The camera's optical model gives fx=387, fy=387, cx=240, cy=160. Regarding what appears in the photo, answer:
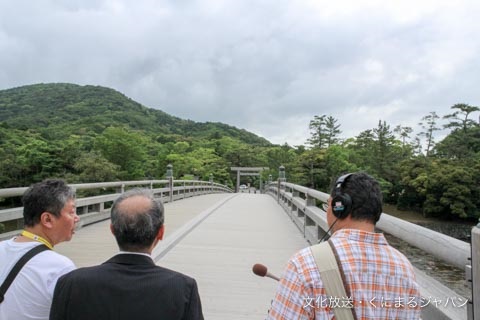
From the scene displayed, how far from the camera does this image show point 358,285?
4.51ft

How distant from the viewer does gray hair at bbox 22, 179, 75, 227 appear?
1.87 m

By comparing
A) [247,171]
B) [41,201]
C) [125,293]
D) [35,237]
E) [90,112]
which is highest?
[90,112]

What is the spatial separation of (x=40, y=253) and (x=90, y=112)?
319 feet

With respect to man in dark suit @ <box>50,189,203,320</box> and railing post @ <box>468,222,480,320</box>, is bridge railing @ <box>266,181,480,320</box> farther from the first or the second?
man in dark suit @ <box>50,189,203,320</box>

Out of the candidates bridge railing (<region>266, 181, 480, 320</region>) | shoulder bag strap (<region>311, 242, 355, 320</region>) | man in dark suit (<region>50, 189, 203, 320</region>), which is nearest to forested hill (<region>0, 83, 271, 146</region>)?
bridge railing (<region>266, 181, 480, 320</region>)

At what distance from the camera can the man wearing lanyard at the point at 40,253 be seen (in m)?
1.60

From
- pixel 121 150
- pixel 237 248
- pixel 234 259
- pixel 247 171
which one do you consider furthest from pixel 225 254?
pixel 247 171

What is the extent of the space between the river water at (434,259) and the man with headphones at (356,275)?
6.99 feet

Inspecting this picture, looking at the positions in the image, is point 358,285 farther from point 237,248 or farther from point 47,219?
point 237,248

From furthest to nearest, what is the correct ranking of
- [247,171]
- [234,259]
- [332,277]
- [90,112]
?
[90,112] < [247,171] < [234,259] < [332,277]

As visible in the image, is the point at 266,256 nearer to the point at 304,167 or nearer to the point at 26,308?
the point at 26,308

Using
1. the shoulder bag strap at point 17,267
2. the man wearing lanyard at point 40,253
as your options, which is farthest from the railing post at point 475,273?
the shoulder bag strap at point 17,267

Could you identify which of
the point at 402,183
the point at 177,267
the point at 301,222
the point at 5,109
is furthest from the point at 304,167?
the point at 5,109

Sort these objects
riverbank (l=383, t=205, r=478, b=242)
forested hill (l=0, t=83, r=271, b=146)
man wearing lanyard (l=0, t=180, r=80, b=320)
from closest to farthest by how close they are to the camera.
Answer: man wearing lanyard (l=0, t=180, r=80, b=320) → riverbank (l=383, t=205, r=478, b=242) → forested hill (l=0, t=83, r=271, b=146)
